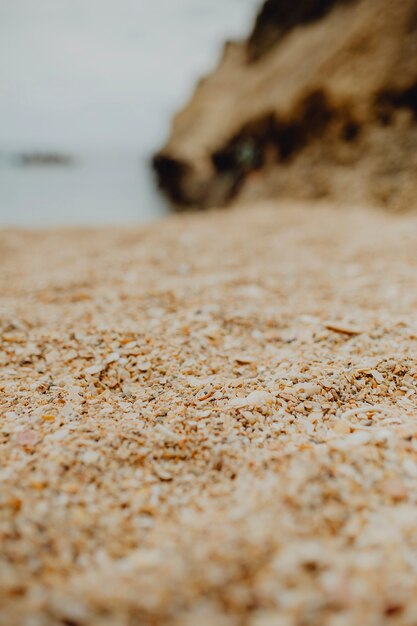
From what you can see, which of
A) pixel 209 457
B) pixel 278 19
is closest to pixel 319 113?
pixel 278 19

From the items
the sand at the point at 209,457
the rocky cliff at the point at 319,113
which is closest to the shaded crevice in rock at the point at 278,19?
the rocky cliff at the point at 319,113

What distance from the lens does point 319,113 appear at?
1089cm

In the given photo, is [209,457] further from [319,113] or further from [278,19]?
[278,19]

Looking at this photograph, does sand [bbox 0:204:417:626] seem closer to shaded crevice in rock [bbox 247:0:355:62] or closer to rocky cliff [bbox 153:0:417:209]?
rocky cliff [bbox 153:0:417:209]

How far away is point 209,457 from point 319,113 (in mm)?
11690

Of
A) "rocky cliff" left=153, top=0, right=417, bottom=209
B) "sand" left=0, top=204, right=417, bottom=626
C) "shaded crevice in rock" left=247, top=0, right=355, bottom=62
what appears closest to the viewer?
"sand" left=0, top=204, right=417, bottom=626

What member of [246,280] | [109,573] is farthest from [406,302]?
[109,573]

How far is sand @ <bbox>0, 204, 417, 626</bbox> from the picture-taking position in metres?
1.31

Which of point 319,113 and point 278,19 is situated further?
point 278,19

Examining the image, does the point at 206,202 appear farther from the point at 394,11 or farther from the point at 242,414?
the point at 242,414

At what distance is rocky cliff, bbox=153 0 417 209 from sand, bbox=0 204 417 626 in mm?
6293

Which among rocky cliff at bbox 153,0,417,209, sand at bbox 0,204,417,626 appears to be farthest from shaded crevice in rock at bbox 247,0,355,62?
sand at bbox 0,204,417,626

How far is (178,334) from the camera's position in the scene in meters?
3.28

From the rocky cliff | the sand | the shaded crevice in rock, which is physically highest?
the shaded crevice in rock
